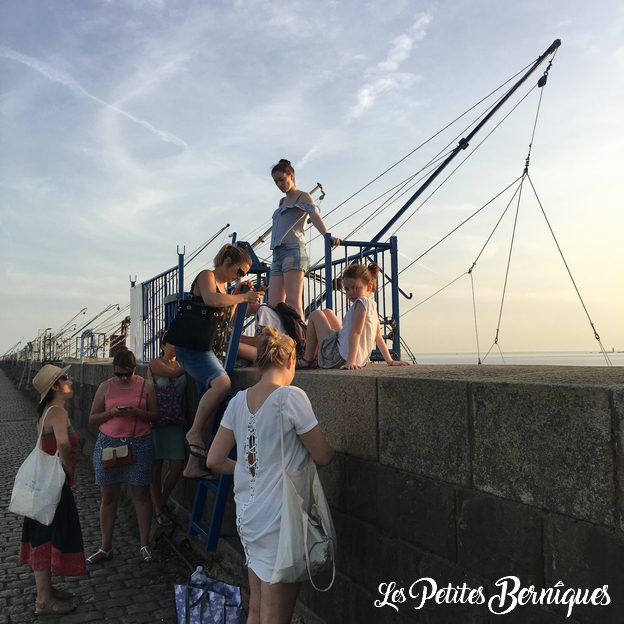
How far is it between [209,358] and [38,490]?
1.56m

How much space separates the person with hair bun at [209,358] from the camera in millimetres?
4566

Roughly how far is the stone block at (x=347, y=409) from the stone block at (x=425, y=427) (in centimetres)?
9

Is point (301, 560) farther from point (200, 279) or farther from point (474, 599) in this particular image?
point (200, 279)

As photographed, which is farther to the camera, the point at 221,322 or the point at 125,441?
the point at 125,441

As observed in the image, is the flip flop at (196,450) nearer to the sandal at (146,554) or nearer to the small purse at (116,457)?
the small purse at (116,457)

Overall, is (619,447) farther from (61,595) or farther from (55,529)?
(61,595)

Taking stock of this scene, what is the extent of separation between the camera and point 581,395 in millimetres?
2043

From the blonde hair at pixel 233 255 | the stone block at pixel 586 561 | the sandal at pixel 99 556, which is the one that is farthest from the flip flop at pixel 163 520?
the stone block at pixel 586 561

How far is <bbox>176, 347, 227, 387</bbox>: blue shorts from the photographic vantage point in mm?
4664

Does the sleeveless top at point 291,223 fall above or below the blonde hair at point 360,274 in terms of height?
above

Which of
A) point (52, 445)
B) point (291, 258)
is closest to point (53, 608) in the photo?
point (52, 445)

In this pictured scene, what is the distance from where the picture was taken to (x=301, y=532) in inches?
109

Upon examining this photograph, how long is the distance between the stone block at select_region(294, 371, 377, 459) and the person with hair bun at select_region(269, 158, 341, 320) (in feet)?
6.92

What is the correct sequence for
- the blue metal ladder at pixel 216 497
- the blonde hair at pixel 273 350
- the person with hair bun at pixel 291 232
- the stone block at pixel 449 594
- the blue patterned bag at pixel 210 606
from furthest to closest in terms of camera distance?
the person with hair bun at pixel 291 232 < the blue metal ladder at pixel 216 497 < the blue patterned bag at pixel 210 606 < the blonde hair at pixel 273 350 < the stone block at pixel 449 594
